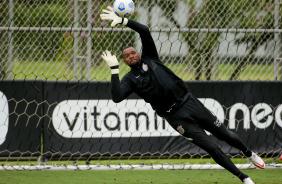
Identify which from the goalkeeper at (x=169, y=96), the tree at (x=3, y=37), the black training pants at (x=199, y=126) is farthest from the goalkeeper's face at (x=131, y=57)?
the tree at (x=3, y=37)

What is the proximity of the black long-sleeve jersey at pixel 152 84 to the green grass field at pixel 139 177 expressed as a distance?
1.26 metres

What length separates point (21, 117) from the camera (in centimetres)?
727

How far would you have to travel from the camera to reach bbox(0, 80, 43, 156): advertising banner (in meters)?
7.22

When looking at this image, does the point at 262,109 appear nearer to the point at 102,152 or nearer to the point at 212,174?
the point at 212,174

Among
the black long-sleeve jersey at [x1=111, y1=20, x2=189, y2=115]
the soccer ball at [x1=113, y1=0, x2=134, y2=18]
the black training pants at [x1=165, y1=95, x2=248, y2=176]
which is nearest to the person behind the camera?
the black training pants at [x1=165, y1=95, x2=248, y2=176]

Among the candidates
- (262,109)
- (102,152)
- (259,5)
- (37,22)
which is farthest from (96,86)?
(259,5)

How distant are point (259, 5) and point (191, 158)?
118 inches

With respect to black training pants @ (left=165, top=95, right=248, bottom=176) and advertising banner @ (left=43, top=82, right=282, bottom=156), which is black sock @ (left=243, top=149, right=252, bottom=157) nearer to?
black training pants @ (left=165, top=95, right=248, bottom=176)

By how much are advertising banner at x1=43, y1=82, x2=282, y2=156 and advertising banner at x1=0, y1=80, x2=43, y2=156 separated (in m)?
0.15

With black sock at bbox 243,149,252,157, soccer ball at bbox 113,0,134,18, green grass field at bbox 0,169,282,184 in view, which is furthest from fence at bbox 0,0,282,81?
black sock at bbox 243,149,252,157

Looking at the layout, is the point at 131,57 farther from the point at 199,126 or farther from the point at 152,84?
the point at 199,126

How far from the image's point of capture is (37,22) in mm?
7703

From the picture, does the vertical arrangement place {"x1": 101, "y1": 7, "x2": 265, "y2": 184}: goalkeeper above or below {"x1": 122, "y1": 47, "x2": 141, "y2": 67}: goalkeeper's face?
below

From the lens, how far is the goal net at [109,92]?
23.8 feet
